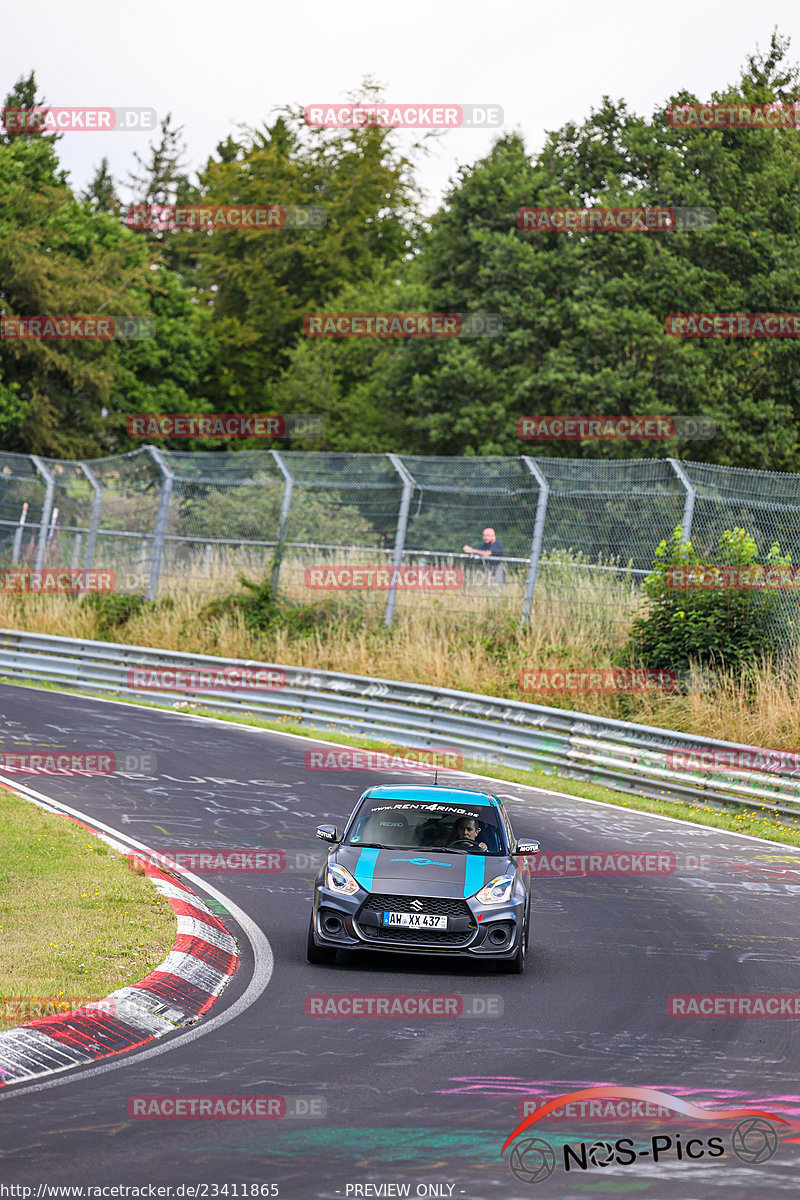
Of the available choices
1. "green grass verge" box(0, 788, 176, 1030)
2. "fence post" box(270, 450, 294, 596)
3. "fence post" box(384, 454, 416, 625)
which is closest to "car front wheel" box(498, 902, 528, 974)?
"green grass verge" box(0, 788, 176, 1030)

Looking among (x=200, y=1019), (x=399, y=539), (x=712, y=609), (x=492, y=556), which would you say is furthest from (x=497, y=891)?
(x=399, y=539)

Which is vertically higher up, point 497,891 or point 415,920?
point 497,891

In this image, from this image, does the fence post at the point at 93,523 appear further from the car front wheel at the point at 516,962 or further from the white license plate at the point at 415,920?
the car front wheel at the point at 516,962

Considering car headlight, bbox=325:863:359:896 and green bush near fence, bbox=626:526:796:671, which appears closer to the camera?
car headlight, bbox=325:863:359:896

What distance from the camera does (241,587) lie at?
2727 centimetres

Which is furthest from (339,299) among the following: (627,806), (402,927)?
(402,927)

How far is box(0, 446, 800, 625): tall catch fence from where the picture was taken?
22.0m

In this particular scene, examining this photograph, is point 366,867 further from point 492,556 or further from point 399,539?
point 399,539

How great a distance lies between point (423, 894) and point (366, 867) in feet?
1.72

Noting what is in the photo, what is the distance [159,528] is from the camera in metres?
28.2

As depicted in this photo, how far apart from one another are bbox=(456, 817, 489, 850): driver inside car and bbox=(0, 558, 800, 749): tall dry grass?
29.6 feet

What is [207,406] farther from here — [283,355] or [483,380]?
[483,380]

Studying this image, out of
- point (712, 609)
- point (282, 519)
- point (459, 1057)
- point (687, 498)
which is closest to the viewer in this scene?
point (459, 1057)

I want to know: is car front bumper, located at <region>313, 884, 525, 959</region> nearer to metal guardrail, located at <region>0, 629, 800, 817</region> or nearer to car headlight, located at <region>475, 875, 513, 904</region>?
car headlight, located at <region>475, 875, 513, 904</region>
